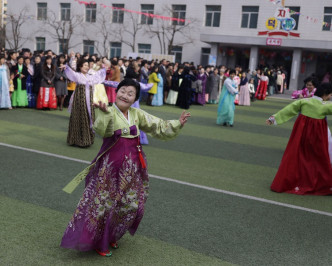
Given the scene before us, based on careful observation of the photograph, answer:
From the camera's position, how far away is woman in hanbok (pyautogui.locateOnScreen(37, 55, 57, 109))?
12.8 meters

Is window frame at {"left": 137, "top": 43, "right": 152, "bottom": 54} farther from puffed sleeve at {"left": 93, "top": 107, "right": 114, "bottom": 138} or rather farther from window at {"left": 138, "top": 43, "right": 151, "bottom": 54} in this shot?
puffed sleeve at {"left": 93, "top": 107, "right": 114, "bottom": 138}

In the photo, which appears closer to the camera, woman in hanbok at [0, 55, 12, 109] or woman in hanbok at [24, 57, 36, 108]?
woman in hanbok at [0, 55, 12, 109]

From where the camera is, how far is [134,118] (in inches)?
154

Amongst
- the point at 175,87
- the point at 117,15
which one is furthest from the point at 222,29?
the point at 175,87

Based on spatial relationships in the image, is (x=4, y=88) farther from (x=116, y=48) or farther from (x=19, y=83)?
(x=116, y=48)

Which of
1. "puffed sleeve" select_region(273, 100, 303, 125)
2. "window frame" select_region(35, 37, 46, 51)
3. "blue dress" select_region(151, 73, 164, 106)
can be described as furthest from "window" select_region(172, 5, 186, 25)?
"puffed sleeve" select_region(273, 100, 303, 125)

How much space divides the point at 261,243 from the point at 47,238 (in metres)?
2.06

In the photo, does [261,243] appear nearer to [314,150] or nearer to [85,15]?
[314,150]

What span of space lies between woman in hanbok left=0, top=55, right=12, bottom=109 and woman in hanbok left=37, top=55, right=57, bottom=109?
3.11 ft

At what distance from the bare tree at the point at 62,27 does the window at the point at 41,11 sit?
537 millimetres

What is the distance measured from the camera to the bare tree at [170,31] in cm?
3434

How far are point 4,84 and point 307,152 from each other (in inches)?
342

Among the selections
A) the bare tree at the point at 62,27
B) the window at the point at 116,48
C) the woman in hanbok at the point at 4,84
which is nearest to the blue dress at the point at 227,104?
→ the woman in hanbok at the point at 4,84

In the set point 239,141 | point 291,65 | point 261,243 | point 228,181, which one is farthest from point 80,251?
point 291,65
